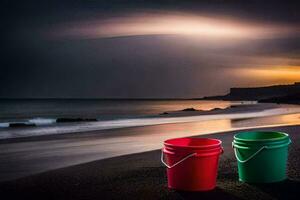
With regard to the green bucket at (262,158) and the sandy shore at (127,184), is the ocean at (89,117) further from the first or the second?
the green bucket at (262,158)

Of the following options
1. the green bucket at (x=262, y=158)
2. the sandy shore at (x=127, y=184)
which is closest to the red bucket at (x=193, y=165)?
the sandy shore at (x=127, y=184)

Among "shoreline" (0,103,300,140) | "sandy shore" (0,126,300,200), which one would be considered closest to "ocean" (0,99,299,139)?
"shoreline" (0,103,300,140)

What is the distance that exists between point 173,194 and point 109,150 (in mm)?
5226

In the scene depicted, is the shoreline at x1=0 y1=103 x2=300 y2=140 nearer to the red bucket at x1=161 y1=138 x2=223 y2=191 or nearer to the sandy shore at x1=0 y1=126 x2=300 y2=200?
the sandy shore at x1=0 y1=126 x2=300 y2=200

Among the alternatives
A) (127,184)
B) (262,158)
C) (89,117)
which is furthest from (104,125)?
(89,117)

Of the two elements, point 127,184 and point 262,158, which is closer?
point 262,158

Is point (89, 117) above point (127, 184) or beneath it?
beneath

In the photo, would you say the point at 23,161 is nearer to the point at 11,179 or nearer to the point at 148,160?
the point at 11,179

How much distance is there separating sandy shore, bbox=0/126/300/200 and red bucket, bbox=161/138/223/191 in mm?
135

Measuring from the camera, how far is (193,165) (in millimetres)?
5426

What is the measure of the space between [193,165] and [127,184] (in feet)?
3.63

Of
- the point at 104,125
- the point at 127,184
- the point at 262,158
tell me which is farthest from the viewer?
the point at 104,125

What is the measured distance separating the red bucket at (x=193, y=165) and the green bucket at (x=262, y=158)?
0.42 m

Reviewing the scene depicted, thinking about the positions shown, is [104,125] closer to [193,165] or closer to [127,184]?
[127,184]
